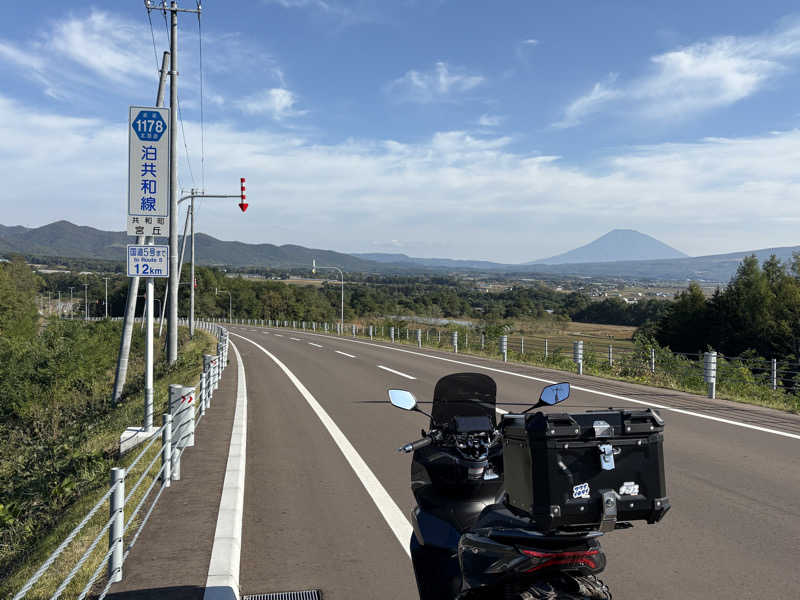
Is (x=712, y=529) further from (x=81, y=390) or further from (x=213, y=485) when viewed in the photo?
(x=81, y=390)

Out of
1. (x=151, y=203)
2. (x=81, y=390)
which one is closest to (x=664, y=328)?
(x=81, y=390)

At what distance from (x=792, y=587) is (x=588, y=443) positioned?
10.6 feet

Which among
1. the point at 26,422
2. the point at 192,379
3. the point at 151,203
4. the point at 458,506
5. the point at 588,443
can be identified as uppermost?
the point at 151,203

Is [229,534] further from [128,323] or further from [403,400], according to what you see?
[128,323]

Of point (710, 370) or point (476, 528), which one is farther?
point (710, 370)

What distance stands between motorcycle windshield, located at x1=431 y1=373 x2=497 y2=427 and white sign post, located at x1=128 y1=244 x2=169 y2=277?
22.4 ft

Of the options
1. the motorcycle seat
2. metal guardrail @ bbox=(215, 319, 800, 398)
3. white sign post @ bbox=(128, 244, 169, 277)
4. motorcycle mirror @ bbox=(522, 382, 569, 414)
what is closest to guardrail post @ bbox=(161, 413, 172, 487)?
white sign post @ bbox=(128, 244, 169, 277)

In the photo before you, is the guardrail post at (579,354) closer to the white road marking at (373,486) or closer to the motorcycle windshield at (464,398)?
the white road marking at (373,486)

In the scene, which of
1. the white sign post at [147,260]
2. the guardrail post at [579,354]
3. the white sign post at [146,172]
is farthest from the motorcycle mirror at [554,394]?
the guardrail post at [579,354]

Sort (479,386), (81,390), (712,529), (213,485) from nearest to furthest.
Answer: (479,386)
(712,529)
(213,485)
(81,390)

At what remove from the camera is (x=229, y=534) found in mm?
5504

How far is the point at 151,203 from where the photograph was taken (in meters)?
9.59

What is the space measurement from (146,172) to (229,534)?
19.9 ft

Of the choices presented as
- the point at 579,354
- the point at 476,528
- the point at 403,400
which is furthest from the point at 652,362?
the point at 476,528
